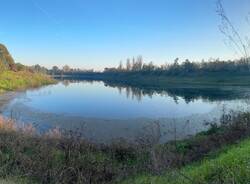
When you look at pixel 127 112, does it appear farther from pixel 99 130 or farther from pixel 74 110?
pixel 99 130

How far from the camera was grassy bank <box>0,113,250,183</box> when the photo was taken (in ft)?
17.4

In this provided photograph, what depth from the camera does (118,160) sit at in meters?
11.5

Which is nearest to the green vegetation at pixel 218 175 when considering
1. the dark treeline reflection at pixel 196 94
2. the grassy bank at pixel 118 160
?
the grassy bank at pixel 118 160

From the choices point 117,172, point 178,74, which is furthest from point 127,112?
point 178,74

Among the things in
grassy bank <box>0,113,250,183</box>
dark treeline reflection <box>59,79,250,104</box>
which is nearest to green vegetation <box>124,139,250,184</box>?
grassy bank <box>0,113,250,183</box>

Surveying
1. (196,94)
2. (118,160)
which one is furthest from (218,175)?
(196,94)

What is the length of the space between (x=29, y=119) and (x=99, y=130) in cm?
649

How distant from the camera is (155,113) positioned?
1002 inches

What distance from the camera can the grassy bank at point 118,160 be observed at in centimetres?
529

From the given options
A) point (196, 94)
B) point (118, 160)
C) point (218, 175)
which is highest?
point (218, 175)

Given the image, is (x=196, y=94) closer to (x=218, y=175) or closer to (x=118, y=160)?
(x=118, y=160)

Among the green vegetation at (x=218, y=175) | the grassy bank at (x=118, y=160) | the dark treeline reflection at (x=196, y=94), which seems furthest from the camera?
the dark treeline reflection at (x=196, y=94)

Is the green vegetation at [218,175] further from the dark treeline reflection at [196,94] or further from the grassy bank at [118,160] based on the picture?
the dark treeline reflection at [196,94]

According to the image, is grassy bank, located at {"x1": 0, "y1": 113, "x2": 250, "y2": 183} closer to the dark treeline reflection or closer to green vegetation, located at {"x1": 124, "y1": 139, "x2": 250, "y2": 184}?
green vegetation, located at {"x1": 124, "y1": 139, "x2": 250, "y2": 184}
